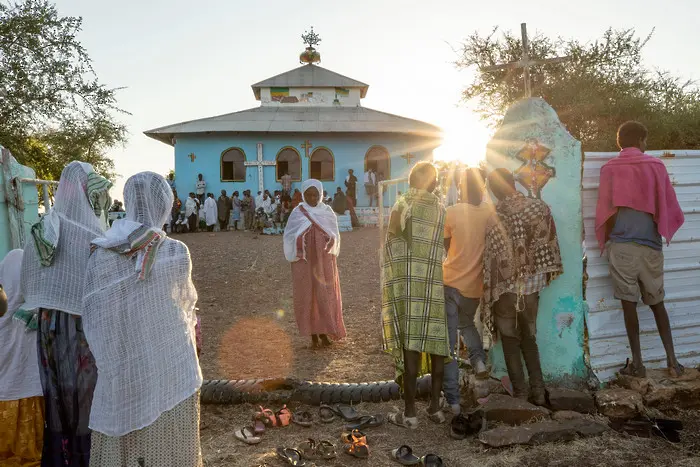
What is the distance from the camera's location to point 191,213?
2100cm

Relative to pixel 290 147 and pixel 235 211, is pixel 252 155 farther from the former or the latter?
pixel 235 211

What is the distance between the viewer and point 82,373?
3203mm

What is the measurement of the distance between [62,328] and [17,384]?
64cm

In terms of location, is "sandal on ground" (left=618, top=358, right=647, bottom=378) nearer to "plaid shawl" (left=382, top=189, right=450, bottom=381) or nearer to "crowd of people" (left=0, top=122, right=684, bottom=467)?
Answer: "crowd of people" (left=0, top=122, right=684, bottom=467)

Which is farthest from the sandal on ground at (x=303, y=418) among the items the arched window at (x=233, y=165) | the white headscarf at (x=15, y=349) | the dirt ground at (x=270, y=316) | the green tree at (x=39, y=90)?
the arched window at (x=233, y=165)

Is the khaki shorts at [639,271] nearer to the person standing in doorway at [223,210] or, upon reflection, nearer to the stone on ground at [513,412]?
the stone on ground at [513,412]

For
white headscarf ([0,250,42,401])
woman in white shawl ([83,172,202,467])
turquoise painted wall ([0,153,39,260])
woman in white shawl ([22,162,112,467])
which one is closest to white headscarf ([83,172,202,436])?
woman in white shawl ([83,172,202,467])

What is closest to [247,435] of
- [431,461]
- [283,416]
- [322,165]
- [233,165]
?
[283,416]

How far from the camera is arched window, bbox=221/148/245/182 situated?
24.2m

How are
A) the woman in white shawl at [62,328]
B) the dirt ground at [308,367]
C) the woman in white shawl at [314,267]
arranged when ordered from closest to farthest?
1. the woman in white shawl at [62,328]
2. the dirt ground at [308,367]
3. the woman in white shawl at [314,267]

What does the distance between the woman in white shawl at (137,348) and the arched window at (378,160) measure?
22.1 meters

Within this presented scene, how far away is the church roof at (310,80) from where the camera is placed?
26750 mm

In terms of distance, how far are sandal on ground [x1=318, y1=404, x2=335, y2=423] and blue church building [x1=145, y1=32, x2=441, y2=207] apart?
19350 millimetres

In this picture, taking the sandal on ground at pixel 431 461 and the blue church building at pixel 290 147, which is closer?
the sandal on ground at pixel 431 461
